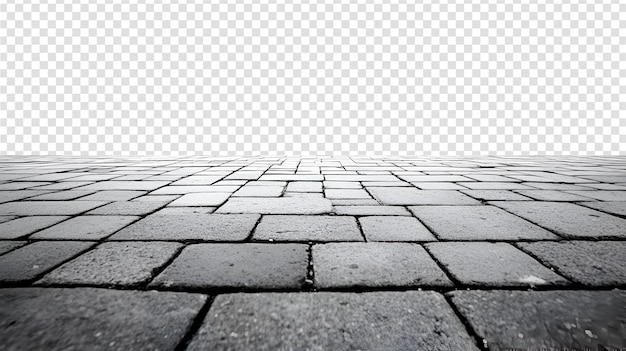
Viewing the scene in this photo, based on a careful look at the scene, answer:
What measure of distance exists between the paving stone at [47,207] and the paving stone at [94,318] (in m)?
0.92

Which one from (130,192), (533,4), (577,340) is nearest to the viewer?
(577,340)

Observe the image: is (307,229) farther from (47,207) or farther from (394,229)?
(47,207)

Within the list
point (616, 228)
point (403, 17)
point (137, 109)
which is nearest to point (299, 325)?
point (616, 228)

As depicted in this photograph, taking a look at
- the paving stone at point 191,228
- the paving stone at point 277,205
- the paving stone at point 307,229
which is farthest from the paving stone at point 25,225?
the paving stone at point 307,229

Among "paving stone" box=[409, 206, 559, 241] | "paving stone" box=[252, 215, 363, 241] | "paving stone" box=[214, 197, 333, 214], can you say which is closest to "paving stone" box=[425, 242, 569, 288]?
"paving stone" box=[409, 206, 559, 241]

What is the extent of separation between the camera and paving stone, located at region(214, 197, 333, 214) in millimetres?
1424

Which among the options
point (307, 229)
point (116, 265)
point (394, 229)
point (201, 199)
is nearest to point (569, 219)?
point (394, 229)

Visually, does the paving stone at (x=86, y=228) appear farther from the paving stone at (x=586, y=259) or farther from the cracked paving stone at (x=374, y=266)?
the paving stone at (x=586, y=259)

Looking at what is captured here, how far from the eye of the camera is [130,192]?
1.90 meters

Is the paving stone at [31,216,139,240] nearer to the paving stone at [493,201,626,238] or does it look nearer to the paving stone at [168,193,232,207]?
the paving stone at [168,193,232,207]

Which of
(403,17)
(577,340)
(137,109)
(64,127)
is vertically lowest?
(577,340)

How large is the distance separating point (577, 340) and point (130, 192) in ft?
7.35

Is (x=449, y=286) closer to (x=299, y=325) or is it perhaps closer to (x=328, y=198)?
(x=299, y=325)

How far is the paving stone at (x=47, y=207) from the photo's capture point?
1.39 meters
